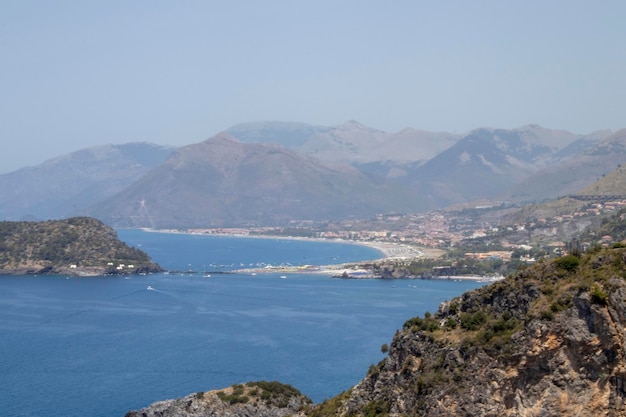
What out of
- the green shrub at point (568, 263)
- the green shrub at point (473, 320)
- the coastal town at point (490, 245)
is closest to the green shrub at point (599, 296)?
the green shrub at point (568, 263)

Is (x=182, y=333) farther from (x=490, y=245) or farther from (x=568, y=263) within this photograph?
(x=490, y=245)

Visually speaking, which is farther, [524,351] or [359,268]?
[359,268]

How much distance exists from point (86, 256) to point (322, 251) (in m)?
50.7

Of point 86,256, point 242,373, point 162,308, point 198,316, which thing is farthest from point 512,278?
point 86,256

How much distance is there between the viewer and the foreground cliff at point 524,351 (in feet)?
68.5

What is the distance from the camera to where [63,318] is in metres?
82.1

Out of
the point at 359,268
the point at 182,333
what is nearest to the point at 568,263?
the point at 182,333

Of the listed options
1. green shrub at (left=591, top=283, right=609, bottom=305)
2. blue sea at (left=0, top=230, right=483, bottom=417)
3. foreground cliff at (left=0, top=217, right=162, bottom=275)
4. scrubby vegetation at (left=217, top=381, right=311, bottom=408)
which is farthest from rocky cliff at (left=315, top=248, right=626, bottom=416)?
foreground cliff at (left=0, top=217, right=162, bottom=275)

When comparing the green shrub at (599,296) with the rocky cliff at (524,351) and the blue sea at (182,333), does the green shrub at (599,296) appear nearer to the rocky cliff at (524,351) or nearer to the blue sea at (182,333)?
the rocky cliff at (524,351)

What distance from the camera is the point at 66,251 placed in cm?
12388

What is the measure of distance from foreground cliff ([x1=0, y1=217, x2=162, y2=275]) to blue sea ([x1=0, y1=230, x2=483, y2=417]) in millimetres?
4615

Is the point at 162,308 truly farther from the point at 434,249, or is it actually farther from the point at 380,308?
the point at 434,249

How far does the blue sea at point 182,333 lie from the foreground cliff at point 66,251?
461 centimetres

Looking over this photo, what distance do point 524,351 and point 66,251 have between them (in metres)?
108
